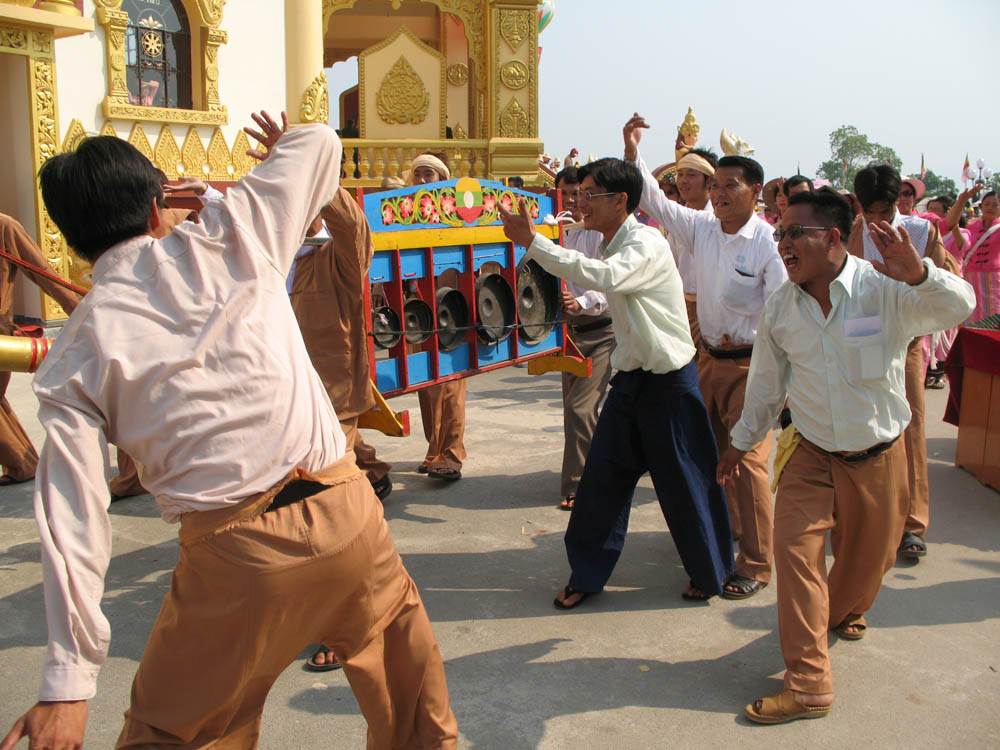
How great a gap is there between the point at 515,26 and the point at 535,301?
13.3m

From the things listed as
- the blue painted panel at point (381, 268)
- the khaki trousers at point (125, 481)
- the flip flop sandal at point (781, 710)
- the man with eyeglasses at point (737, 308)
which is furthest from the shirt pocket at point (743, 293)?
the khaki trousers at point (125, 481)

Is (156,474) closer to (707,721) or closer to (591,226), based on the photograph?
(707,721)

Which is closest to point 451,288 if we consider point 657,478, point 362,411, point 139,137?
point 362,411

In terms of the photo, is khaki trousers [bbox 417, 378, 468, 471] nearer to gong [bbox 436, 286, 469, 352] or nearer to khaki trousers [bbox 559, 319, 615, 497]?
khaki trousers [bbox 559, 319, 615, 497]

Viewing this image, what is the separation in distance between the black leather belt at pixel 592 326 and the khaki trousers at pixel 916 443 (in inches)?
63.9

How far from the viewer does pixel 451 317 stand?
15.6 ft

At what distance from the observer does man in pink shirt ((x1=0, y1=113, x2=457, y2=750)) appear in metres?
1.76

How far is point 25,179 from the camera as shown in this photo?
36.7 feet

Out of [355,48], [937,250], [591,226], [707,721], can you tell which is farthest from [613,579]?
[355,48]

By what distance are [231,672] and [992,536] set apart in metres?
4.24

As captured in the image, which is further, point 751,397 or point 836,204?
point 751,397

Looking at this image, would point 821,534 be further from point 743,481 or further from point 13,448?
point 13,448

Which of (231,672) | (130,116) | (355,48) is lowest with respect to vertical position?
(231,672)

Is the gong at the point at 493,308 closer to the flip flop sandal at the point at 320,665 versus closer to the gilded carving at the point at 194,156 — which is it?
the flip flop sandal at the point at 320,665
